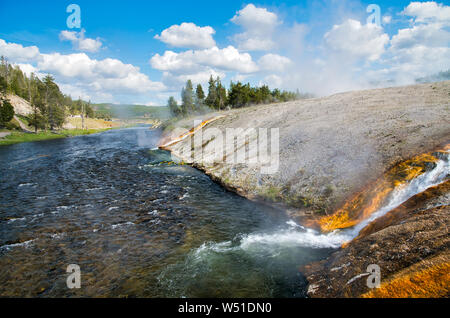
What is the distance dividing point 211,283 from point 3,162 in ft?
119

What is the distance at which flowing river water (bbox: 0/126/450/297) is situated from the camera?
8.42m

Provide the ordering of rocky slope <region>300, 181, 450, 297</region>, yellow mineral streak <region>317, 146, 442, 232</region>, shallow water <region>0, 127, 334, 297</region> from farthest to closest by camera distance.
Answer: yellow mineral streak <region>317, 146, 442, 232</region> < shallow water <region>0, 127, 334, 297</region> < rocky slope <region>300, 181, 450, 297</region>

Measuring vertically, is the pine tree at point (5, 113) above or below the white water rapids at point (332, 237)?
above

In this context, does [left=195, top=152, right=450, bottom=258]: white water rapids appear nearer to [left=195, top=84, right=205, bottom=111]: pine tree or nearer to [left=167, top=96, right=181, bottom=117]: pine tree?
[left=195, top=84, right=205, bottom=111]: pine tree

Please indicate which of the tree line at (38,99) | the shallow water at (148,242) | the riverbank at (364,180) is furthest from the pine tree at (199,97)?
the shallow water at (148,242)

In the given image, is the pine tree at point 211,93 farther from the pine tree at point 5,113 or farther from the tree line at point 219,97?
the pine tree at point 5,113

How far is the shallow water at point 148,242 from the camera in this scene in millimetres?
8414

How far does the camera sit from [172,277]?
8820 mm

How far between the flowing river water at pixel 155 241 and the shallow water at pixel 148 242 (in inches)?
1.7

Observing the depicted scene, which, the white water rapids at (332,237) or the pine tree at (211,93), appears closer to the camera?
the white water rapids at (332,237)

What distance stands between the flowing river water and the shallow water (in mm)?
42

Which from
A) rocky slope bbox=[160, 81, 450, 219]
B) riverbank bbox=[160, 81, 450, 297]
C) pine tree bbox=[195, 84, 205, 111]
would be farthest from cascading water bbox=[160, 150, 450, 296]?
pine tree bbox=[195, 84, 205, 111]

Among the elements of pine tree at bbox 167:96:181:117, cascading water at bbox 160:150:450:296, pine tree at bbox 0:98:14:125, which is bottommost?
cascading water at bbox 160:150:450:296
